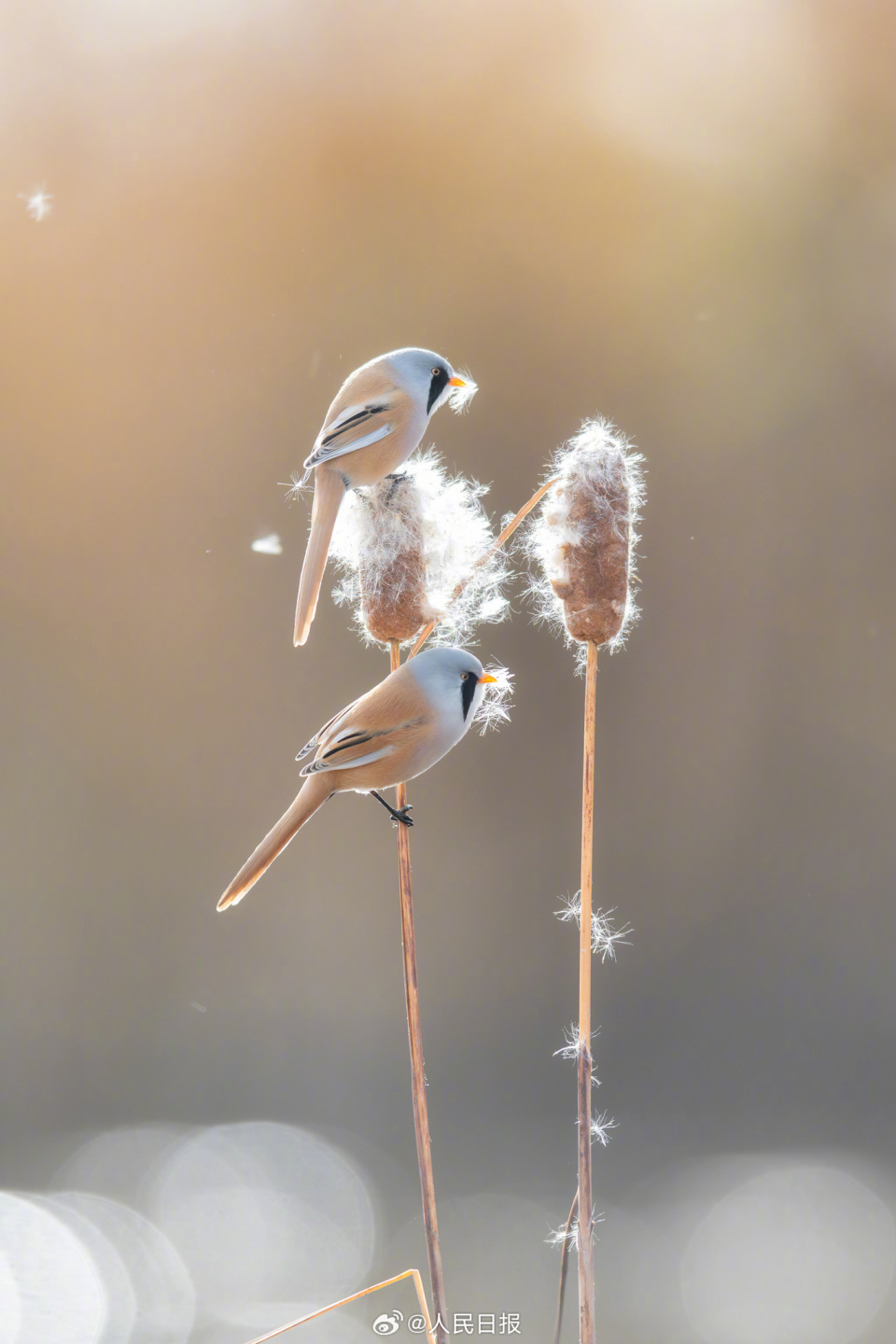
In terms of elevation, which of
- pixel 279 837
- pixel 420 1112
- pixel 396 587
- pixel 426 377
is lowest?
pixel 420 1112

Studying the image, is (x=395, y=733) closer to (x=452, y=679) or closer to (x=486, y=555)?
(x=452, y=679)

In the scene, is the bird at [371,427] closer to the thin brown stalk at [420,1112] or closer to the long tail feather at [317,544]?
the long tail feather at [317,544]

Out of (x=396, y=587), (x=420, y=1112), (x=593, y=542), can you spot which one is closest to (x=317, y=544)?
(x=396, y=587)

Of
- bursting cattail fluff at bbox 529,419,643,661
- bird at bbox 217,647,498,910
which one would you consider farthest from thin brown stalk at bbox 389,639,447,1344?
bursting cattail fluff at bbox 529,419,643,661

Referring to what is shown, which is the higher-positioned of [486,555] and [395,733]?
[486,555]

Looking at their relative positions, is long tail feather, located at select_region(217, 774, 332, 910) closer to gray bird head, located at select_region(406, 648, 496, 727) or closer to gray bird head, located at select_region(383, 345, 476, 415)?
gray bird head, located at select_region(406, 648, 496, 727)

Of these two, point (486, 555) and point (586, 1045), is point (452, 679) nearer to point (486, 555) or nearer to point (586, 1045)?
point (486, 555)

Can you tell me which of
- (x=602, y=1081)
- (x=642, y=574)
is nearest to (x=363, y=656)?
(x=642, y=574)

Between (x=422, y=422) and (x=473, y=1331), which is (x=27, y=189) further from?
(x=473, y=1331)
